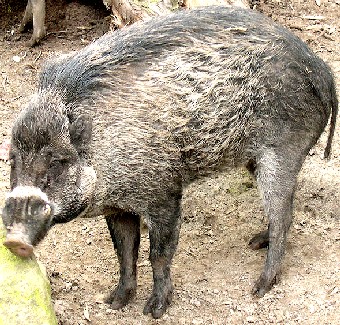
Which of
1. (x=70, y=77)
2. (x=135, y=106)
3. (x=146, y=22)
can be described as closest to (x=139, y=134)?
(x=135, y=106)

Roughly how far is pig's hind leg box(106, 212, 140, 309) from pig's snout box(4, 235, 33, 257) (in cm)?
91

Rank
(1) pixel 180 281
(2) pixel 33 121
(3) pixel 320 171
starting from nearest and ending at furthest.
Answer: (2) pixel 33 121, (1) pixel 180 281, (3) pixel 320 171

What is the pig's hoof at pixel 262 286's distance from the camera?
14.2 feet

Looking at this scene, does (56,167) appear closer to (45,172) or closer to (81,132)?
(45,172)

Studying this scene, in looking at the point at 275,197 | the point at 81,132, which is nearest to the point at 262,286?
the point at 275,197

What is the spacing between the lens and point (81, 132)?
12.1 feet

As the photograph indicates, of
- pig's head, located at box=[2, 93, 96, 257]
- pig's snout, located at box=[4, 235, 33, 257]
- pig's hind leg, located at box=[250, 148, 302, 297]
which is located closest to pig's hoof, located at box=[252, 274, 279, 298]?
pig's hind leg, located at box=[250, 148, 302, 297]

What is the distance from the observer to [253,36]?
421 centimetres

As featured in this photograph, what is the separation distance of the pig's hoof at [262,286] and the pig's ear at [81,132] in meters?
1.40

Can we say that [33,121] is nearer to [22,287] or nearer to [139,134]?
[139,134]

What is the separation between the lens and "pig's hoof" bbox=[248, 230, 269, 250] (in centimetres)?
478

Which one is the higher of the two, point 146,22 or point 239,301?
point 146,22

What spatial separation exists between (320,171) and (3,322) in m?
2.86

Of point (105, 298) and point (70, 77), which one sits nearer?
point (70, 77)
